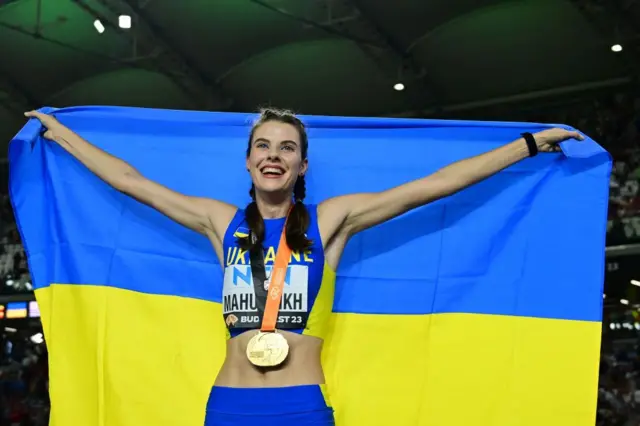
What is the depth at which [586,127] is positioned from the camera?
11.0m

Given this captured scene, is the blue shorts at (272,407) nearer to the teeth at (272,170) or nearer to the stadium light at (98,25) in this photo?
the teeth at (272,170)

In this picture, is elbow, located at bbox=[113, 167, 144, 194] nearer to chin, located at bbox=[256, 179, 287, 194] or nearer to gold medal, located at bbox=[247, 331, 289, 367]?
chin, located at bbox=[256, 179, 287, 194]

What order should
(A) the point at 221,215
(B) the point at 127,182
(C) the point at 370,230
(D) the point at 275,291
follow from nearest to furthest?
(D) the point at 275,291
(A) the point at 221,215
(B) the point at 127,182
(C) the point at 370,230

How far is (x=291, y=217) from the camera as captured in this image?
2.68 m

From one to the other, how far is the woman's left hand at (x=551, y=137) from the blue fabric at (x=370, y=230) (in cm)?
5

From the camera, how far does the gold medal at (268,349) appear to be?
246 centimetres

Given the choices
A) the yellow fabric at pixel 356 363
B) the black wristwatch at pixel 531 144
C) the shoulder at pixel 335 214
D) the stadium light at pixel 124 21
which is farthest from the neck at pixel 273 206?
the stadium light at pixel 124 21

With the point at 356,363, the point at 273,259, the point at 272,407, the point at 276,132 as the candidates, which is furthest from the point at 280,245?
the point at 356,363

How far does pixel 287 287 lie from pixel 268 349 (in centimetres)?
22

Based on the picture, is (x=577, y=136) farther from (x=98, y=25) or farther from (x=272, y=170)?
(x=98, y=25)

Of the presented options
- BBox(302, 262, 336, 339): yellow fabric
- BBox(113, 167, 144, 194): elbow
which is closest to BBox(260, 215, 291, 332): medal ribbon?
BBox(302, 262, 336, 339): yellow fabric

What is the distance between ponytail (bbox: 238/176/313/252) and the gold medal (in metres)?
0.31

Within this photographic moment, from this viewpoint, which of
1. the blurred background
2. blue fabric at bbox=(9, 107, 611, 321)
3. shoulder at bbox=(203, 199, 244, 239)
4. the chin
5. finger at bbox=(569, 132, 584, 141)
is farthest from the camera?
the blurred background

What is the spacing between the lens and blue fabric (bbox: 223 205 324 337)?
2.57m
